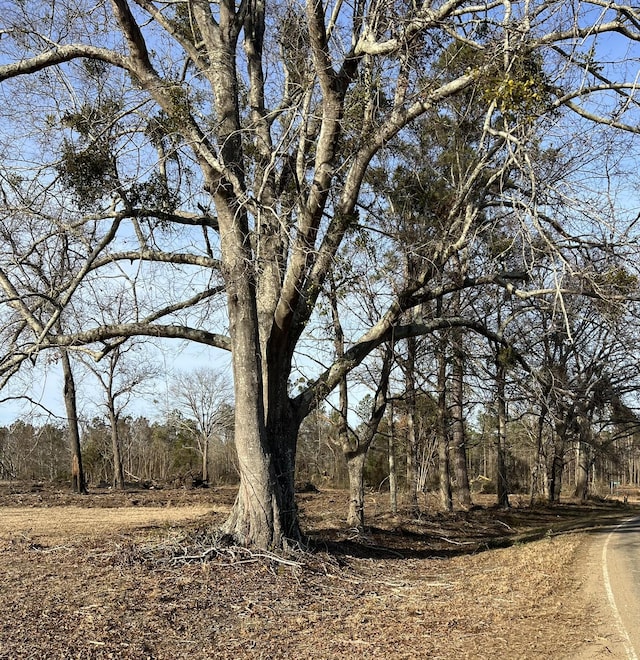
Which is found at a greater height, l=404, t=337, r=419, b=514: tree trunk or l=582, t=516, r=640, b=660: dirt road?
l=404, t=337, r=419, b=514: tree trunk

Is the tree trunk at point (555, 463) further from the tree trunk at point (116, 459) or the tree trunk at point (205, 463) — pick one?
the tree trunk at point (116, 459)

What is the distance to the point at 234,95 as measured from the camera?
987cm

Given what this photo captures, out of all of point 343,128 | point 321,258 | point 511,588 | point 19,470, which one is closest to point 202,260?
point 321,258

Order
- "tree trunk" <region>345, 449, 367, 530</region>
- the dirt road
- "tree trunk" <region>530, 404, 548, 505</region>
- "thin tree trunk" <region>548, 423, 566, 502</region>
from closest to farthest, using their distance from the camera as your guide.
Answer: the dirt road, "tree trunk" <region>345, 449, 367, 530</region>, "thin tree trunk" <region>548, 423, 566, 502</region>, "tree trunk" <region>530, 404, 548, 505</region>

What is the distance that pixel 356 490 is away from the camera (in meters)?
14.4

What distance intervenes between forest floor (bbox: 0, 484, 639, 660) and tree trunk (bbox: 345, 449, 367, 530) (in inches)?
50.4

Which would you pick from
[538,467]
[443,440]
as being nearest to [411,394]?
[443,440]

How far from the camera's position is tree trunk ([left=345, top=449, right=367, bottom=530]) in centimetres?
1405

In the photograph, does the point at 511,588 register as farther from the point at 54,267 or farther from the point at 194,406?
the point at 194,406

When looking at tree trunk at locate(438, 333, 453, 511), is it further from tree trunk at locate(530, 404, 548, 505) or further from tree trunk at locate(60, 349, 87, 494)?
tree trunk at locate(60, 349, 87, 494)

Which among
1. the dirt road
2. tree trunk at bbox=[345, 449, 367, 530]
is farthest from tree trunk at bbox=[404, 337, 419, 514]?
the dirt road

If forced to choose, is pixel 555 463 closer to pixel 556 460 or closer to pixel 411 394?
pixel 556 460

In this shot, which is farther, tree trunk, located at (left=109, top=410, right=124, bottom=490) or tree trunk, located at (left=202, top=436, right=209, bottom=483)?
tree trunk, located at (left=202, top=436, right=209, bottom=483)

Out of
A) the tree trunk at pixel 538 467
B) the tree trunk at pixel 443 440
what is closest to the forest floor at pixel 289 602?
the tree trunk at pixel 443 440
